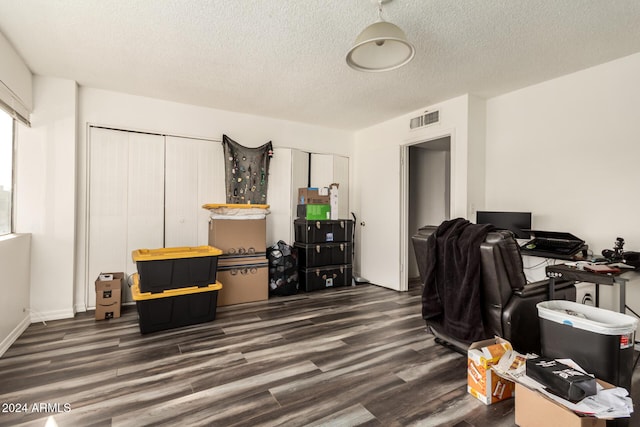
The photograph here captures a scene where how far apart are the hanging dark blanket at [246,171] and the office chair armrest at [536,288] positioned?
11.3ft

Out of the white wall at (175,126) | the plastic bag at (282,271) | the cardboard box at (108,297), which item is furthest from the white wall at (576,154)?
the cardboard box at (108,297)

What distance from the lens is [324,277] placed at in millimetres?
4816

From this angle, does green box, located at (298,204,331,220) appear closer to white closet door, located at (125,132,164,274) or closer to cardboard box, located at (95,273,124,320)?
white closet door, located at (125,132,164,274)

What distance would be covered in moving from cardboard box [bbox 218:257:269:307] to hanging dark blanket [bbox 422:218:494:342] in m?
2.19

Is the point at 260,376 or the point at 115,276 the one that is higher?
the point at 115,276

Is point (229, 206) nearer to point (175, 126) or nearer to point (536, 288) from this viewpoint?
point (175, 126)

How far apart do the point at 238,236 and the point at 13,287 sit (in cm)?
214

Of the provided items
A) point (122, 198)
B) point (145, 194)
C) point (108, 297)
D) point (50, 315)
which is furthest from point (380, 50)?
point (50, 315)

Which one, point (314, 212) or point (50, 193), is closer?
point (50, 193)

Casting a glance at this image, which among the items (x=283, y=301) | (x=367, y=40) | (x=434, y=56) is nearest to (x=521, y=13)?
(x=434, y=56)

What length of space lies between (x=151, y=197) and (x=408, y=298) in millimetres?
3642

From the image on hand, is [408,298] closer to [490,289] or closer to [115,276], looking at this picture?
[490,289]

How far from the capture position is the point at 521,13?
91.2 inches

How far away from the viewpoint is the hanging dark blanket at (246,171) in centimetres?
449
